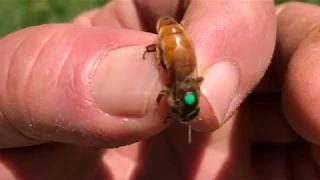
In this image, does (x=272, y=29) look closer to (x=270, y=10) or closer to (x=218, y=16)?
(x=270, y=10)

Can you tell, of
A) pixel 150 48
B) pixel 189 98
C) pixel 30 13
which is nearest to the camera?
pixel 189 98

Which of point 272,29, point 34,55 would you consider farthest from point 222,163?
point 34,55

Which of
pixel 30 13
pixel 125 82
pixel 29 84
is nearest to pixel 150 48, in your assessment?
pixel 125 82

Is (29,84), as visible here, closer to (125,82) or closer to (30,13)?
(125,82)

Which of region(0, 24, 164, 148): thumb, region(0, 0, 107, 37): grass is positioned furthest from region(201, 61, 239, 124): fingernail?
region(0, 0, 107, 37): grass

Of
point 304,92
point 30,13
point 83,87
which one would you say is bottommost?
point 30,13

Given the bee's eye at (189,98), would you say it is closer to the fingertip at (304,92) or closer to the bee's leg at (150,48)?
the bee's leg at (150,48)
